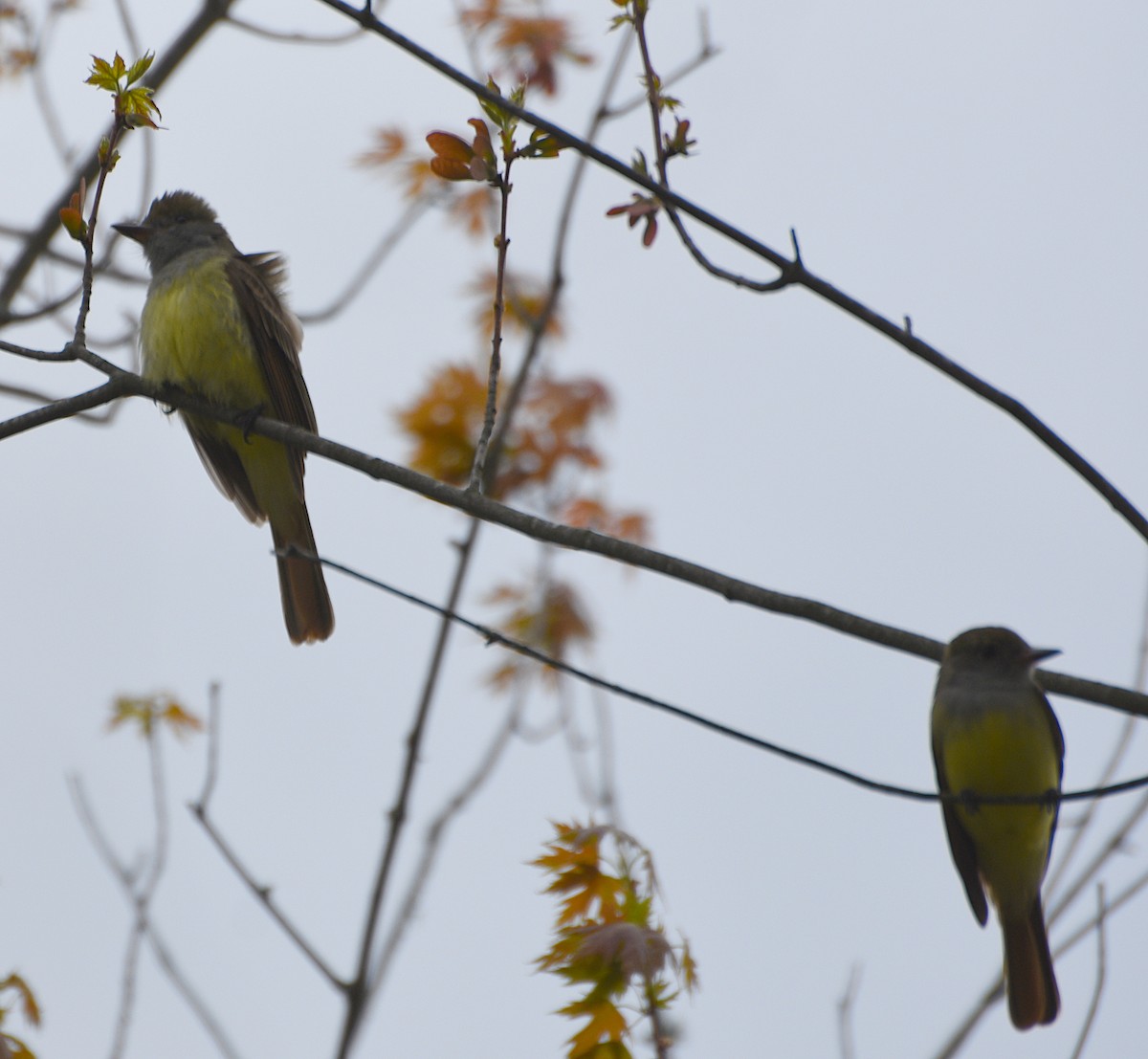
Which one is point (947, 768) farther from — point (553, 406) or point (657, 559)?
point (553, 406)

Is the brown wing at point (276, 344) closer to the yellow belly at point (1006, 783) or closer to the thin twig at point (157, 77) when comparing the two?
the thin twig at point (157, 77)

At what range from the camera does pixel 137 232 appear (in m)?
Answer: 5.97

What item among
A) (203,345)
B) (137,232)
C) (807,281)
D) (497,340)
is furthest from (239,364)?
(807,281)

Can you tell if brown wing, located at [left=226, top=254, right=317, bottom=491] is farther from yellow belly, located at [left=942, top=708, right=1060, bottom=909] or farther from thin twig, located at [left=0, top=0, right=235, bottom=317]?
yellow belly, located at [left=942, top=708, right=1060, bottom=909]

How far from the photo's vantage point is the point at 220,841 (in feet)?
15.8

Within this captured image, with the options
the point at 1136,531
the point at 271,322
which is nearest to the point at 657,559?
the point at 1136,531

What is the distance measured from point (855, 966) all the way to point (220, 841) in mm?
2228

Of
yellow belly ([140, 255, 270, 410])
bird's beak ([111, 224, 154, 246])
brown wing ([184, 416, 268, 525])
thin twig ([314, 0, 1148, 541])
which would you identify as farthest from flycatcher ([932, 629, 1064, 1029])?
bird's beak ([111, 224, 154, 246])

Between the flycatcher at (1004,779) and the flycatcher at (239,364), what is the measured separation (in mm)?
2488

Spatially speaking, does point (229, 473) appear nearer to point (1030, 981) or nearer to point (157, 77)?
point (157, 77)

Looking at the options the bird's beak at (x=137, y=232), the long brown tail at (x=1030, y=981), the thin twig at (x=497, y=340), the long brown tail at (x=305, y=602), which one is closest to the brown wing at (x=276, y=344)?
the long brown tail at (x=305, y=602)

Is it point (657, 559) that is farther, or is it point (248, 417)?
point (248, 417)

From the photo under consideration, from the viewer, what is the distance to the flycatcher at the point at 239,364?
17.0ft

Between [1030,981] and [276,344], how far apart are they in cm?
363
